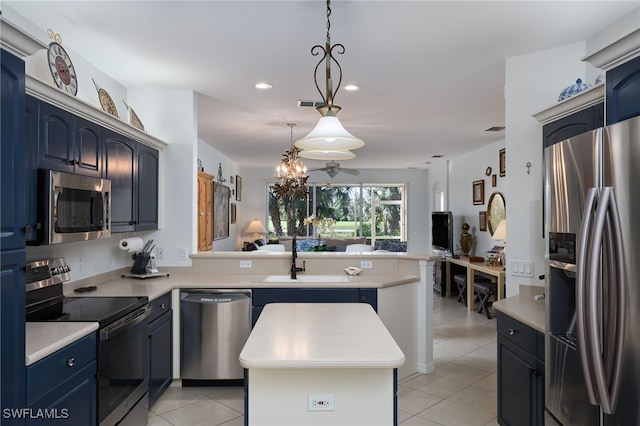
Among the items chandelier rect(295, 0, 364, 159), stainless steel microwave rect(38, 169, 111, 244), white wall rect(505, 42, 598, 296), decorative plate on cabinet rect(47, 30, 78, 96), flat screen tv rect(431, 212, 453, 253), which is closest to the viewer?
chandelier rect(295, 0, 364, 159)

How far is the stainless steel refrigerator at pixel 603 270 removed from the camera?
131 cm

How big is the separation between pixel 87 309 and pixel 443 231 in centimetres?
669

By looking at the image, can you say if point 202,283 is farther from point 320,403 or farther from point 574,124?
point 574,124

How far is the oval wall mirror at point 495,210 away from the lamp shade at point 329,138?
15.3ft

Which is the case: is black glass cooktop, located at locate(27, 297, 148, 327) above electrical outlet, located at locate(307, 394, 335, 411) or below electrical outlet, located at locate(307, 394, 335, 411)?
above

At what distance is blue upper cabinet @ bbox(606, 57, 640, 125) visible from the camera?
156 centimetres

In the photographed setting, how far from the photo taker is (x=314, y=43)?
2811mm

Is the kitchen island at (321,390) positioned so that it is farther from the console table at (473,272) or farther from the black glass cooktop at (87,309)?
the console table at (473,272)

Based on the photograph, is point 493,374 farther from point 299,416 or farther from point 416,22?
point 416,22

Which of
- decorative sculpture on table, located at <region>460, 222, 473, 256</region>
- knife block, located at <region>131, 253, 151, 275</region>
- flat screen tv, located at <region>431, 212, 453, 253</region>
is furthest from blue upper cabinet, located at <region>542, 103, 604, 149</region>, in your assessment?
flat screen tv, located at <region>431, 212, 453, 253</region>

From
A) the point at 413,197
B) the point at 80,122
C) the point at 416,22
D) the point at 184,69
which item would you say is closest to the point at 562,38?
the point at 416,22

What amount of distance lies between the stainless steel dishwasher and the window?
6.99 metres

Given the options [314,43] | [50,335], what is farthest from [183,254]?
[314,43]

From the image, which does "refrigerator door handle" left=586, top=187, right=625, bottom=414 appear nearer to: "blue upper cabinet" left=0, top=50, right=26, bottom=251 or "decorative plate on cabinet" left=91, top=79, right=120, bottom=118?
"blue upper cabinet" left=0, top=50, right=26, bottom=251
